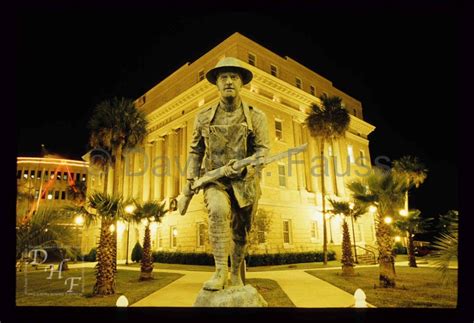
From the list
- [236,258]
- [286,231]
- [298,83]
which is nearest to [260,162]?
[236,258]

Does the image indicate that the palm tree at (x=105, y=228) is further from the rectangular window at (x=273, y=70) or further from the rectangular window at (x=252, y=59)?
the rectangular window at (x=273, y=70)

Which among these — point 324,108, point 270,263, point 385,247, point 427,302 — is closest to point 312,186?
point 324,108

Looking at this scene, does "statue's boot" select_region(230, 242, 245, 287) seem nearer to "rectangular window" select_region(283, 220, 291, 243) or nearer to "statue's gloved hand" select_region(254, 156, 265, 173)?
"statue's gloved hand" select_region(254, 156, 265, 173)

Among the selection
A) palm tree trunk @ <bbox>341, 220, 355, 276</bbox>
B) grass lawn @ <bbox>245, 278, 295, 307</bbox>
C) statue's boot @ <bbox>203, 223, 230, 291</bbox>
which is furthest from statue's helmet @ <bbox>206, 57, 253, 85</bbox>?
palm tree trunk @ <bbox>341, 220, 355, 276</bbox>

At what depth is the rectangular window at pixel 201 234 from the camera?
22.7 meters

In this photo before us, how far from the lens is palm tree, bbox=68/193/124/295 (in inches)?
386

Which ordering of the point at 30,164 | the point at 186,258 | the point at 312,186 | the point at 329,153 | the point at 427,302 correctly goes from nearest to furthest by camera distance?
the point at 427,302, the point at 186,258, the point at 312,186, the point at 329,153, the point at 30,164

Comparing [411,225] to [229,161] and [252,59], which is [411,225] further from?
[229,161]

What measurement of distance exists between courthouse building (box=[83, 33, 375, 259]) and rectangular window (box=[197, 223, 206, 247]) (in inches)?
2.5

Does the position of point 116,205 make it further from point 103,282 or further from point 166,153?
point 166,153

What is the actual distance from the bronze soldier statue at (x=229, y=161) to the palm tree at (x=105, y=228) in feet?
21.4

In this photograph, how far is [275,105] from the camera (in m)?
25.6

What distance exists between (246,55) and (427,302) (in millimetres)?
20806

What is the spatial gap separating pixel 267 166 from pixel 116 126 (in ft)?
32.5
